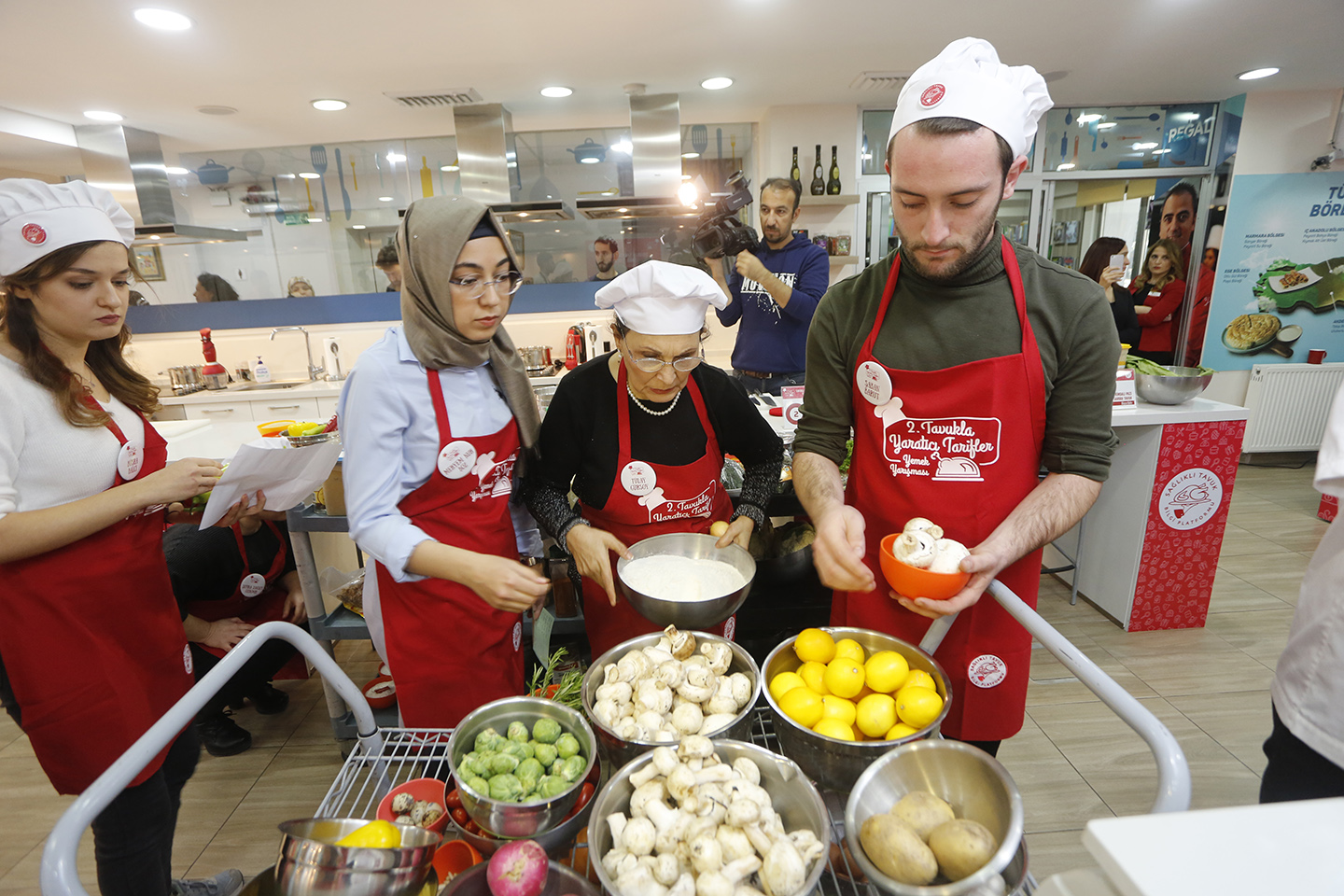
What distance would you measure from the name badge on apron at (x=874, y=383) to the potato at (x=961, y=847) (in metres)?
0.84

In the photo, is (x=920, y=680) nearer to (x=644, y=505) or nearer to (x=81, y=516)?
(x=644, y=505)

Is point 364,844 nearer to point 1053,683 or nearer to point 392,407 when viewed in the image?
point 392,407

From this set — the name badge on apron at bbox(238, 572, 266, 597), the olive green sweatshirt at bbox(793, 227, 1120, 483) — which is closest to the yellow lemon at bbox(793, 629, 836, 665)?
the olive green sweatshirt at bbox(793, 227, 1120, 483)

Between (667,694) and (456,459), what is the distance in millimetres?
820

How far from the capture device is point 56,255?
4.44ft

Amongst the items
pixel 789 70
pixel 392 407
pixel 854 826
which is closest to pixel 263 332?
pixel 789 70

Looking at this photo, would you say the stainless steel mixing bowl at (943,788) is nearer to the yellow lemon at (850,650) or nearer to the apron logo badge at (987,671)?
the yellow lemon at (850,650)

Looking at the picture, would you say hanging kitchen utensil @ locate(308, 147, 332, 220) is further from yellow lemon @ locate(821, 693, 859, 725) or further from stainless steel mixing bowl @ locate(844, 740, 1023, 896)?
stainless steel mixing bowl @ locate(844, 740, 1023, 896)

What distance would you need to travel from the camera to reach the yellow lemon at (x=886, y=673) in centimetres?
97

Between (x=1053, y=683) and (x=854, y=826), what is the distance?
2.63m

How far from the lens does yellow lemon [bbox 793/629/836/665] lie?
1051mm

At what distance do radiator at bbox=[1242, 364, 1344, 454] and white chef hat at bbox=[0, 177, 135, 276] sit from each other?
7.42 metres

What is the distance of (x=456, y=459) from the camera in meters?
1.50

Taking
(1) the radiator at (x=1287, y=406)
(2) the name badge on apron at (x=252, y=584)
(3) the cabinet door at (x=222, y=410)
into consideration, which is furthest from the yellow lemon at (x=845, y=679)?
(1) the radiator at (x=1287, y=406)
